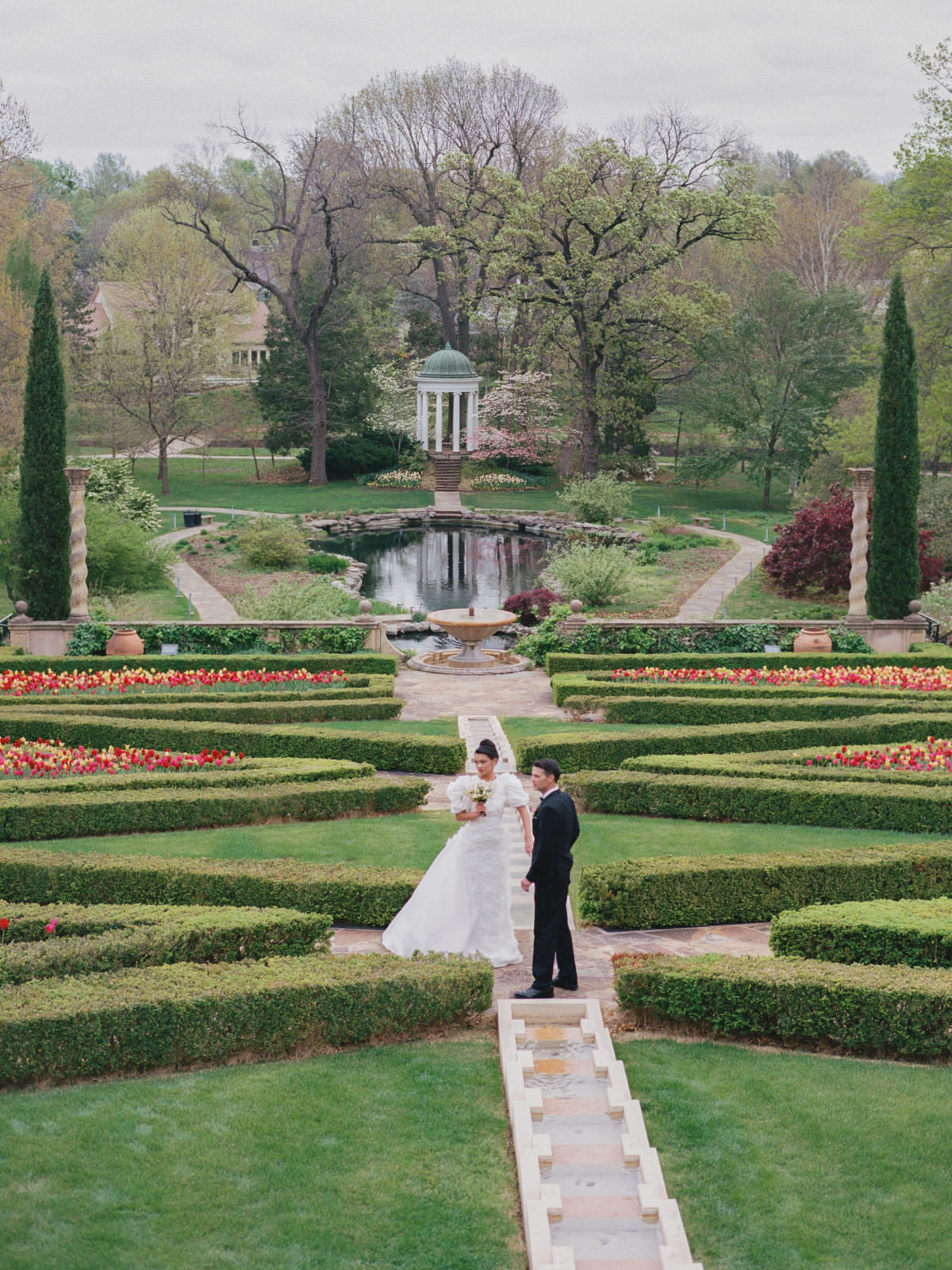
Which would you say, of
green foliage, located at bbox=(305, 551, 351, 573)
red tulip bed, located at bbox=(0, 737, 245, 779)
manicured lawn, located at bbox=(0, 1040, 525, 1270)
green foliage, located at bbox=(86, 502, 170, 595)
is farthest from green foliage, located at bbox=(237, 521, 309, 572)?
manicured lawn, located at bbox=(0, 1040, 525, 1270)

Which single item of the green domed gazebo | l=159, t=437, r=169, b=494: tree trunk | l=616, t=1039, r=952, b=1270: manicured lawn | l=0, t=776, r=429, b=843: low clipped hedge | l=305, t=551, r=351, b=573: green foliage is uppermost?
the green domed gazebo

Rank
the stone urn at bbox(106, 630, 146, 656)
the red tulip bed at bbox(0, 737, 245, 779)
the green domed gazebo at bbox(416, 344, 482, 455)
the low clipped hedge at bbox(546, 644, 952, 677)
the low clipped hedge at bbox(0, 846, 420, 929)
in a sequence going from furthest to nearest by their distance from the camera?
the green domed gazebo at bbox(416, 344, 482, 455)
the stone urn at bbox(106, 630, 146, 656)
the low clipped hedge at bbox(546, 644, 952, 677)
the red tulip bed at bbox(0, 737, 245, 779)
the low clipped hedge at bbox(0, 846, 420, 929)

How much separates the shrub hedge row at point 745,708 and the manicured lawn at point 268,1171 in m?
9.06

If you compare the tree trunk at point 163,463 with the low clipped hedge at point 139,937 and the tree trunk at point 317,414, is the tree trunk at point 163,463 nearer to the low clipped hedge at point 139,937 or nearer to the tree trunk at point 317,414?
the tree trunk at point 317,414

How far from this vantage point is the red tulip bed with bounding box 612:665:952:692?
17.4m

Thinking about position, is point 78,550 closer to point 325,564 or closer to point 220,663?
point 220,663

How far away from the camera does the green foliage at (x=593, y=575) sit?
2570cm

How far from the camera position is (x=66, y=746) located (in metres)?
14.6

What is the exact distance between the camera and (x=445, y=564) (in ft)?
116

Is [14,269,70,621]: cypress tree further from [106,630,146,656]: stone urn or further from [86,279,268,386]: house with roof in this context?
[86,279,268,386]: house with roof

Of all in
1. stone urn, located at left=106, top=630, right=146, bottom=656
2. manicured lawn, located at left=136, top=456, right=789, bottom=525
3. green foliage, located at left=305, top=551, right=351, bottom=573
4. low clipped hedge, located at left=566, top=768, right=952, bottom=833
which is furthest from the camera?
manicured lawn, located at left=136, top=456, right=789, bottom=525

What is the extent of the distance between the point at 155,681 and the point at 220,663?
1063 millimetres

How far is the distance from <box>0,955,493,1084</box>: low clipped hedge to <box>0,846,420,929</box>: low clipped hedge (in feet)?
4.81

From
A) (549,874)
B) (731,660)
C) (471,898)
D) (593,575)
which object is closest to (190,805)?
(471,898)
